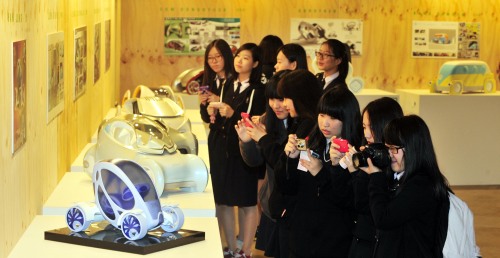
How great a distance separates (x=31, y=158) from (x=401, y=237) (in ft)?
4.76

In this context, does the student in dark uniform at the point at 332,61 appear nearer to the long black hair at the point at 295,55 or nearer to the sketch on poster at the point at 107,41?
the long black hair at the point at 295,55

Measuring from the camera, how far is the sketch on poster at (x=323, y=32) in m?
9.60

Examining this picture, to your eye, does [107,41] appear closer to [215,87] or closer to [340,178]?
[215,87]

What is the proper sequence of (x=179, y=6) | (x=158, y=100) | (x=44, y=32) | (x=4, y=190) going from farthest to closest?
(x=179, y=6) < (x=158, y=100) < (x=44, y=32) < (x=4, y=190)

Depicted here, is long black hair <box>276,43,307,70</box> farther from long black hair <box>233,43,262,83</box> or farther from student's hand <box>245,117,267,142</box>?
student's hand <box>245,117,267,142</box>

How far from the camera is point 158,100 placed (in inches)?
215

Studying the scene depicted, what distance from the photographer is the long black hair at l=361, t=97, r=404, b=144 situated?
3.67 meters

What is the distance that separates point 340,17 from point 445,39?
3.95 ft

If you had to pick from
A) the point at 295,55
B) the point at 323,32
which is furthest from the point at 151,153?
the point at 323,32

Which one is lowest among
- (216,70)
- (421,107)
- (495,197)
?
(495,197)

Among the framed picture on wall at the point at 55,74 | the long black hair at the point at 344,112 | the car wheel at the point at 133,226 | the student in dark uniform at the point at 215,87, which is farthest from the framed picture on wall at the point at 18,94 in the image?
the student in dark uniform at the point at 215,87

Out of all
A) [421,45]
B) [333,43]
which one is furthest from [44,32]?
[421,45]

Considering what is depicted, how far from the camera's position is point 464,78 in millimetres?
9047

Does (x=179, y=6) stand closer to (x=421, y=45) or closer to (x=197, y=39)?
(x=197, y=39)
